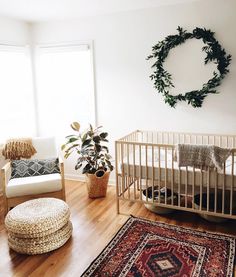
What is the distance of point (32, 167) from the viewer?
3551 mm

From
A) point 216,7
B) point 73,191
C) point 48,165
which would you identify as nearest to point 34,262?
point 48,165

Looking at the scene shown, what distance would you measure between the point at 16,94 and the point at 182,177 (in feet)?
9.29

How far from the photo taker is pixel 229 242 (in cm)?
268

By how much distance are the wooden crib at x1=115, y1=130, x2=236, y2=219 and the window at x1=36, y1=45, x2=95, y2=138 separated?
3.53ft

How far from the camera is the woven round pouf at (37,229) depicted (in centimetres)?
253

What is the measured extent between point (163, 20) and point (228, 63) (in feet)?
3.24

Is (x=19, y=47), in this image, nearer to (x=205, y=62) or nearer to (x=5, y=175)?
(x=5, y=175)

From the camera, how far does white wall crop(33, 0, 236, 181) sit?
11.2 ft

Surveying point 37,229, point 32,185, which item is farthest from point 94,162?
point 37,229

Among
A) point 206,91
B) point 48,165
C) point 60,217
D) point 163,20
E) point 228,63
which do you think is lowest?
point 60,217

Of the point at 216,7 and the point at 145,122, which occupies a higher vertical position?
the point at 216,7

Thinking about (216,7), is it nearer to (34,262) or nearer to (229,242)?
(229,242)

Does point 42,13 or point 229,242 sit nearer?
point 229,242

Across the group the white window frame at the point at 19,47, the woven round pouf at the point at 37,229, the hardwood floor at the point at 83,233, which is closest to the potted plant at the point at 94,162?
the hardwood floor at the point at 83,233
